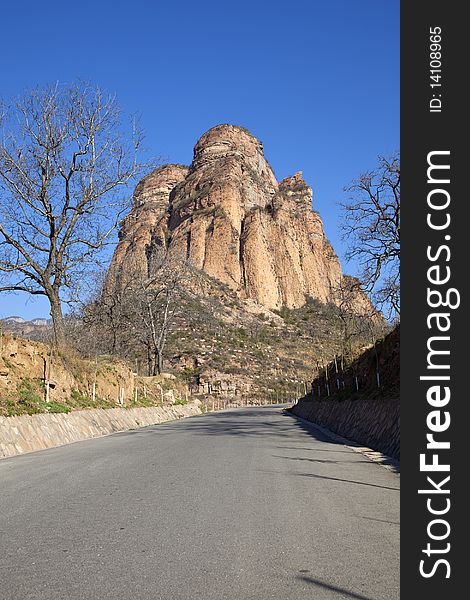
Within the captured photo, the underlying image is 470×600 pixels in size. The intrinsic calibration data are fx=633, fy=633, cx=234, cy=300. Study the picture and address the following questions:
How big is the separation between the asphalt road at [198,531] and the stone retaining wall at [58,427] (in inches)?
116

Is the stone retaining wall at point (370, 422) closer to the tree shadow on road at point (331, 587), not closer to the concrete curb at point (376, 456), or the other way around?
the concrete curb at point (376, 456)

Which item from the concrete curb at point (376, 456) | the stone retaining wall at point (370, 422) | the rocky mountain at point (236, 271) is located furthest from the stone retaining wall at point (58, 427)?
the rocky mountain at point (236, 271)

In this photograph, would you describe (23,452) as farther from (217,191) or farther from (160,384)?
(217,191)

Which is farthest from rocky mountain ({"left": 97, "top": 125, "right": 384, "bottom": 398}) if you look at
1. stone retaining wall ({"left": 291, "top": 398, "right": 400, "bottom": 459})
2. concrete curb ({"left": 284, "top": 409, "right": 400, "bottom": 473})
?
concrete curb ({"left": 284, "top": 409, "right": 400, "bottom": 473})

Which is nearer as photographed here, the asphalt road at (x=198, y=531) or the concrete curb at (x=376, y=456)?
the asphalt road at (x=198, y=531)

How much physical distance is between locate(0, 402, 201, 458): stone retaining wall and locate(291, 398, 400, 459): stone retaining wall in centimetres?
749

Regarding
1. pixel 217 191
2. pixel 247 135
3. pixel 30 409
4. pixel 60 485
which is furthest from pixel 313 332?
pixel 60 485

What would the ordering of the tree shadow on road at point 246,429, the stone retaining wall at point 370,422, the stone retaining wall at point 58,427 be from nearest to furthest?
the stone retaining wall at point 370,422
the stone retaining wall at point 58,427
the tree shadow on road at point 246,429

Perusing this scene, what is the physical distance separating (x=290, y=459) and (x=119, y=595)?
7.76 metres

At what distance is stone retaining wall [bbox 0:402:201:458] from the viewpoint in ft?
43.9

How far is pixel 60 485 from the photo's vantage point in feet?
27.1

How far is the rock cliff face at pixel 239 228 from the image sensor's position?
367ft

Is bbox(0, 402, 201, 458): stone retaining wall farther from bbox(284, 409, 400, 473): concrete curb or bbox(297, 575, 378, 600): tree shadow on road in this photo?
bbox(297, 575, 378, 600): tree shadow on road

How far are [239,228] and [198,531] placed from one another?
374 ft
